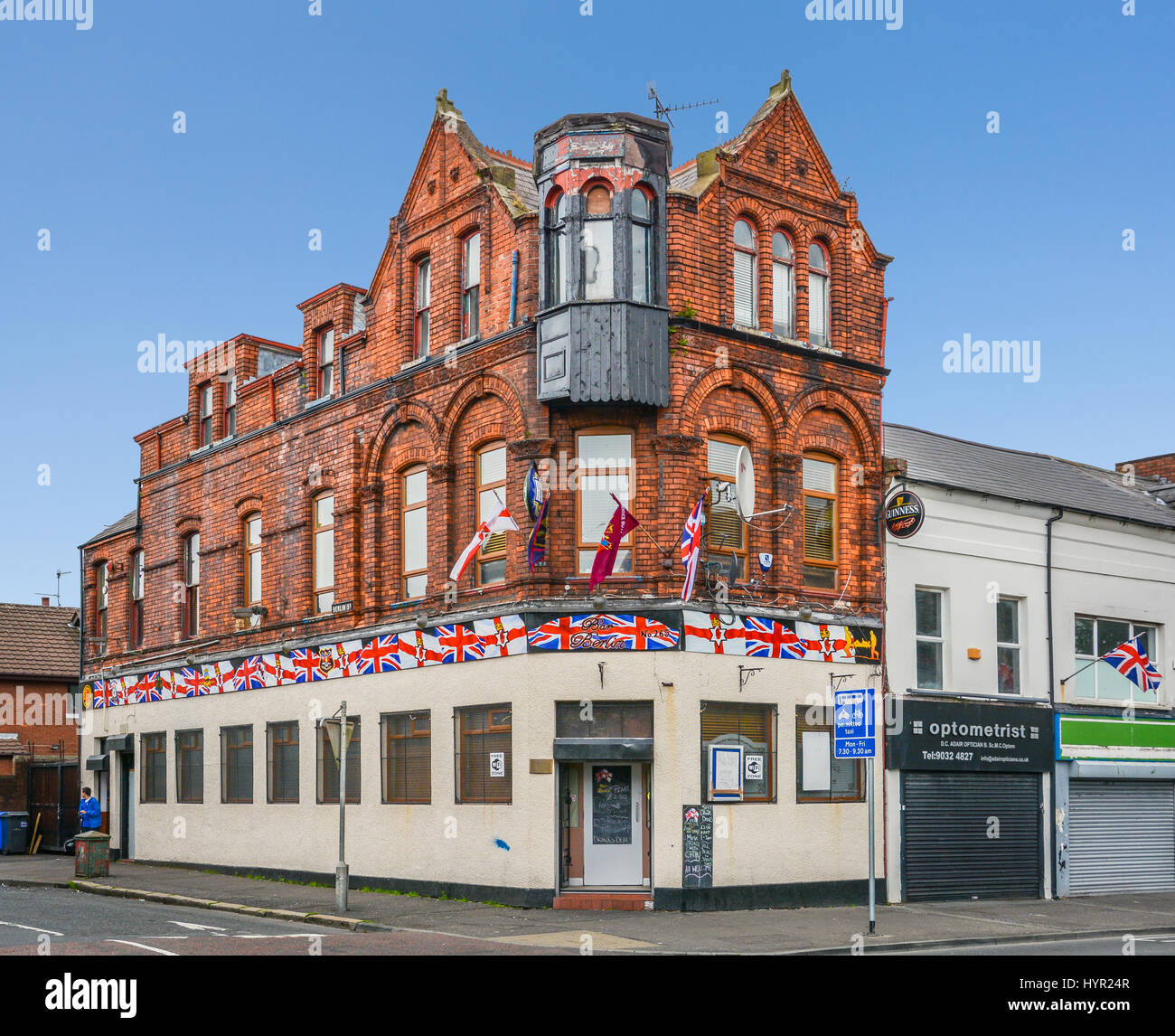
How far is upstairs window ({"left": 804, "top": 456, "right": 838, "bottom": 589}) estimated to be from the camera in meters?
23.1

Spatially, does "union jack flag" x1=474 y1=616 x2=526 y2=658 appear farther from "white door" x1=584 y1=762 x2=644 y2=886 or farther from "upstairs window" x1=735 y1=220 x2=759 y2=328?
"upstairs window" x1=735 y1=220 x2=759 y2=328

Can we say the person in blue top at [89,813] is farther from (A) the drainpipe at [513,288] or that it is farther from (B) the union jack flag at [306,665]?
(A) the drainpipe at [513,288]

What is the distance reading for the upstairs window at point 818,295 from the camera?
941 inches

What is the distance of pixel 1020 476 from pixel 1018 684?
167 inches

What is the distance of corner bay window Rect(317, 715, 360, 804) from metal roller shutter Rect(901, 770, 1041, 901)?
30.7 feet

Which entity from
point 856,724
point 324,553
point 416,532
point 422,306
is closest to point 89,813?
point 324,553

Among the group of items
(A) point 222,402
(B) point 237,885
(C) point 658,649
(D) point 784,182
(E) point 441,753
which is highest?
(D) point 784,182

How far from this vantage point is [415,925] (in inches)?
754

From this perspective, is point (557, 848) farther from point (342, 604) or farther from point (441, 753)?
point (342, 604)

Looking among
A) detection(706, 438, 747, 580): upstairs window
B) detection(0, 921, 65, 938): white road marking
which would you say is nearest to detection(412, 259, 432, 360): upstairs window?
detection(706, 438, 747, 580): upstairs window

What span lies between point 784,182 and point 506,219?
4.64 meters

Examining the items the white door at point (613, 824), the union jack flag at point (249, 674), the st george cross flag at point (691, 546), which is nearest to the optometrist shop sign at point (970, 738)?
the white door at point (613, 824)
